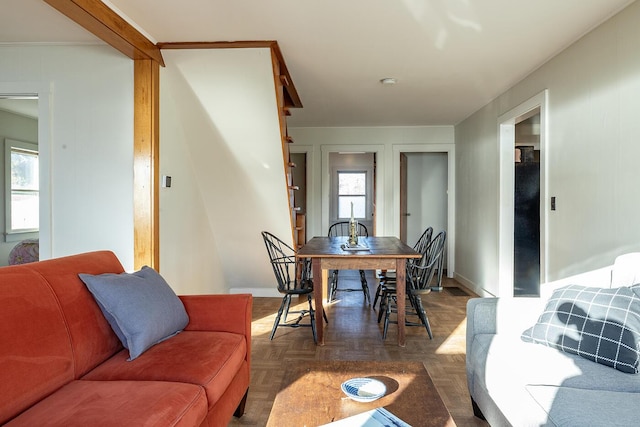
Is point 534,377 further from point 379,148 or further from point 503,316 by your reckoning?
point 379,148

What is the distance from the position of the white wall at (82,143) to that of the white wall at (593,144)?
10.3 ft

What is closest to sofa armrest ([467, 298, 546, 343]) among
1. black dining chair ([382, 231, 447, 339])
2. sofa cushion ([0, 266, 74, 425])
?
black dining chair ([382, 231, 447, 339])

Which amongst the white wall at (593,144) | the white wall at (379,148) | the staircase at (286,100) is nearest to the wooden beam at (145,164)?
the staircase at (286,100)

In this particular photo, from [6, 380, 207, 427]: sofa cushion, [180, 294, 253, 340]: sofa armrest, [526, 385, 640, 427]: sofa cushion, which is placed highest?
[180, 294, 253, 340]: sofa armrest

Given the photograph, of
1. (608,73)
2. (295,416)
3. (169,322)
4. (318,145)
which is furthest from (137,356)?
(318,145)

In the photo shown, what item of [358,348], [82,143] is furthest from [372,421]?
[82,143]

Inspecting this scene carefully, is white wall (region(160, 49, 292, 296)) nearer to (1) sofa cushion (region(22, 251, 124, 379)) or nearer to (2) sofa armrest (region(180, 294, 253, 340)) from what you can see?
(2) sofa armrest (region(180, 294, 253, 340))

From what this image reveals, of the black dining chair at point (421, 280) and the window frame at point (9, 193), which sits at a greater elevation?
the window frame at point (9, 193)

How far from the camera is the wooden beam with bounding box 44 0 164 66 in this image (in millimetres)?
2070

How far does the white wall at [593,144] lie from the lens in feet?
7.44

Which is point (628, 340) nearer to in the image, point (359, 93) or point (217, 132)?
point (217, 132)

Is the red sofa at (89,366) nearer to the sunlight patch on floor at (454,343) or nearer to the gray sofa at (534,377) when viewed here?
the gray sofa at (534,377)

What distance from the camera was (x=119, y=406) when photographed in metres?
1.25

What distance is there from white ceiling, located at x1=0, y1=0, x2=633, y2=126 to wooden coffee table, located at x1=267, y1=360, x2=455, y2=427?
1940 mm
